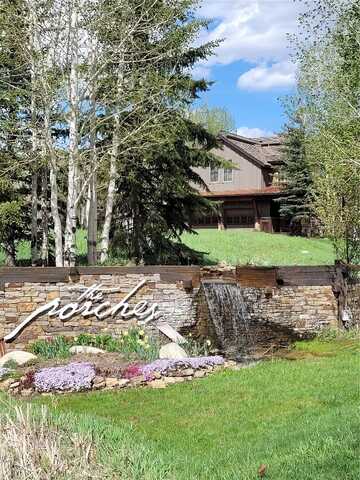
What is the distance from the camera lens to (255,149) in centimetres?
4719

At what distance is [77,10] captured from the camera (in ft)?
52.7

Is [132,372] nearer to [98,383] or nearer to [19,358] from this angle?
[98,383]

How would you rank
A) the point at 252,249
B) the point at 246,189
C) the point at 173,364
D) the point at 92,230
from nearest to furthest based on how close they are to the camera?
the point at 173,364 → the point at 92,230 → the point at 252,249 → the point at 246,189

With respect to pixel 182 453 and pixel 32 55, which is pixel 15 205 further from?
pixel 182 453

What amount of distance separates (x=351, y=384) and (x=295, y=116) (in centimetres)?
2994

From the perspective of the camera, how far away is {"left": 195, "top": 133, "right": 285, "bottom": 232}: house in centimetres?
4334

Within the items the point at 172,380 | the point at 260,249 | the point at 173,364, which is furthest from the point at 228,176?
the point at 172,380

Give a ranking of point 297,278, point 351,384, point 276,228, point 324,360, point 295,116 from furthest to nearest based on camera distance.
Result: point 276,228, point 295,116, point 297,278, point 324,360, point 351,384

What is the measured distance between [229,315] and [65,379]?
22.7ft

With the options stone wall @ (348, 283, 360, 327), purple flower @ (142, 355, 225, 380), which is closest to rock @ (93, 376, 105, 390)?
purple flower @ (142, 355, 225, 380)

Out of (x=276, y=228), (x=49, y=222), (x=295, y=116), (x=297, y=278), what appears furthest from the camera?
(x=276, y=228)

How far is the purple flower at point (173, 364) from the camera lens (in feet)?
36.1

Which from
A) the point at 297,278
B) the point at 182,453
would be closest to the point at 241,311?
the point at 297,278

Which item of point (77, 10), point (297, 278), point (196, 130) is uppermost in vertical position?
point (77, 10)
